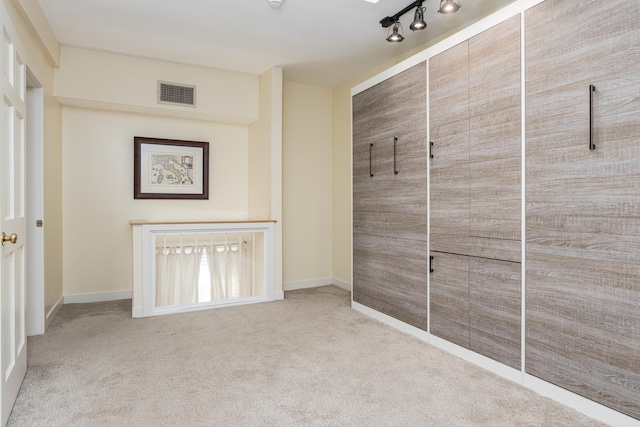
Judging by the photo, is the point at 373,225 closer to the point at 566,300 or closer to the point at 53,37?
the point at 566,300

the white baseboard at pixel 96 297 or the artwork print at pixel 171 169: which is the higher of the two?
the artwork print at pixel 171 169

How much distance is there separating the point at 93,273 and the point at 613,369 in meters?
4.34

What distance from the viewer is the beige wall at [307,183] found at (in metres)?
4.60

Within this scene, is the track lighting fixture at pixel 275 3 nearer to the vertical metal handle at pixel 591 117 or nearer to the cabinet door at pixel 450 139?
the cabinet door at pixel 450 139

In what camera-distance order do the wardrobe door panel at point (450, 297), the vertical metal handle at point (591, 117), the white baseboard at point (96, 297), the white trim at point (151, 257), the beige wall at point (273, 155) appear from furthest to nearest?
the beige wall at point (273, 155) → the white baseboard at point (96, 297) → the white trim at point (151, 257) → the wardrobe door panel at point (450, 297) → the vertical metal handle at point (591, 117)

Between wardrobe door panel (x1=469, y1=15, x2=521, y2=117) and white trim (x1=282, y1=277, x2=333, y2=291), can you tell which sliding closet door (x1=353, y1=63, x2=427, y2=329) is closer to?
wardrobe door panel (x1=469, y1=15, x2=521, y2=117)

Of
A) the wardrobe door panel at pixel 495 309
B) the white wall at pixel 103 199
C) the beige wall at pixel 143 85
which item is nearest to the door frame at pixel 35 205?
the beige wall at pixel 143 85

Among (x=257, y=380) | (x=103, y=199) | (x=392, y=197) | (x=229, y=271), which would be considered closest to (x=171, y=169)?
(x=103, y=199)

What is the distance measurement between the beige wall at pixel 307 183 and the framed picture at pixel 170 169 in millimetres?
968

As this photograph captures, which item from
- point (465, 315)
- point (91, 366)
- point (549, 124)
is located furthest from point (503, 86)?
point (91, 366)

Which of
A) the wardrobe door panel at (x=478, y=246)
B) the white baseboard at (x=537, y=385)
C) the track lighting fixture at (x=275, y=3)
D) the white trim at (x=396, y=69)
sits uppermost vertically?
the track lighting fixture at (x=275, y=3)

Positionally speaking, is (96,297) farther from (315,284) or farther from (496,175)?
(496,175)

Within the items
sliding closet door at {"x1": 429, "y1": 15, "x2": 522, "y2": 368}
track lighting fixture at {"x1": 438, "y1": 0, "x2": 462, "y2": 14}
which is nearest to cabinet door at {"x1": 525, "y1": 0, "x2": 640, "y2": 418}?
sliding closet door at {"x1": 429, "y1": 15, "x2": 522, "y2": 368}

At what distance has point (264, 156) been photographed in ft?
13.9
